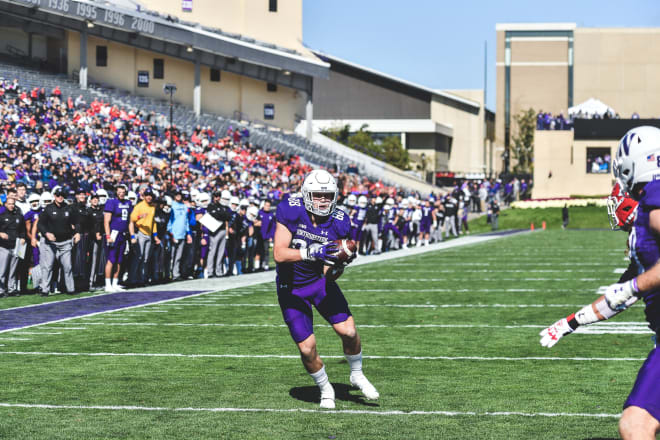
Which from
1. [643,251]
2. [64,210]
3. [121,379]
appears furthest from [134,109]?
[643,251]

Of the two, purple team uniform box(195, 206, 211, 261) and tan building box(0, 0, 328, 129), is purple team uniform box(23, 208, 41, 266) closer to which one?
purple team uniform box(195, 206, 211, 261)

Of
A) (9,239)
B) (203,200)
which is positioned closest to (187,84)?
(203,200)

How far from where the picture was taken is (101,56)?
159ft

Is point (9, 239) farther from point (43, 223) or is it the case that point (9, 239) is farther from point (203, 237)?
point (203, 237)

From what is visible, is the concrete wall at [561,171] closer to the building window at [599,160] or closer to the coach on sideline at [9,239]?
the building window at [599,160]

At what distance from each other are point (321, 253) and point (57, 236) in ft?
32.7

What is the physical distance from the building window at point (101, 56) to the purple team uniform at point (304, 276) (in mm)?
43130

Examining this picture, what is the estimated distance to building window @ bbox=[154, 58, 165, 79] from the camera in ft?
168

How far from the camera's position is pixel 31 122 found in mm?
32094

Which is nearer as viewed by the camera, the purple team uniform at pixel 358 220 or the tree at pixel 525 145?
the purple team uniform at pixel 358 220

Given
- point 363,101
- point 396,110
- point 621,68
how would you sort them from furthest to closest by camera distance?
point 621,68
point 396,110
point 363,101

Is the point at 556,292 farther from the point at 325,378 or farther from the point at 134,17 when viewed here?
the point at 134,17

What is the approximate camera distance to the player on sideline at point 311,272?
7156mm

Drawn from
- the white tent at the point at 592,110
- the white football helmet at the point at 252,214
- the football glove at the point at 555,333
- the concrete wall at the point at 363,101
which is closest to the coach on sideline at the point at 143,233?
the white football helmet at the point at 252,214
